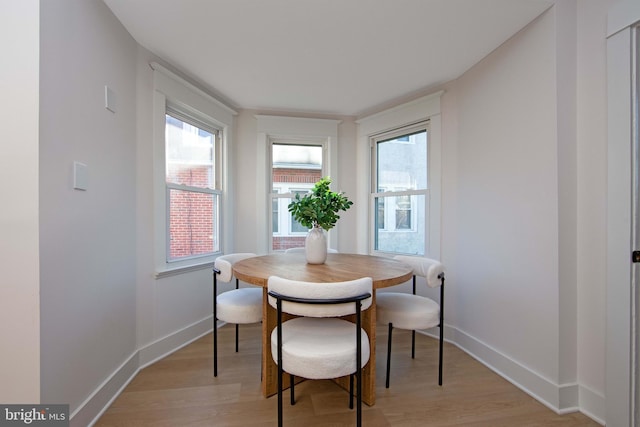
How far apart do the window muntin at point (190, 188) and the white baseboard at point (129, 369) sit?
0.68 m

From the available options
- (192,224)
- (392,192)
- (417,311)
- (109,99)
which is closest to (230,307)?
(192,224)

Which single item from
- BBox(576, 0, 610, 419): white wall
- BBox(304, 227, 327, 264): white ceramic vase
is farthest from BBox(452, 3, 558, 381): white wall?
BBox(304, 227, 327, 264): white ceramic vase

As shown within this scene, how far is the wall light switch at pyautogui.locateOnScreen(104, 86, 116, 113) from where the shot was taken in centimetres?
164

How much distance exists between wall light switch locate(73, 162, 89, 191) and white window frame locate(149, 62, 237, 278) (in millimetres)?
698

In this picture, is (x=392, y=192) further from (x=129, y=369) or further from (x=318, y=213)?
(x=129, y=369)

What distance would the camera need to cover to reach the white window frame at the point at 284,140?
3141 millimetres

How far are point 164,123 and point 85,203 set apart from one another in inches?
40.8

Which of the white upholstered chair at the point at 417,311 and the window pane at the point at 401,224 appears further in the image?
the window pane at the point at 401,224

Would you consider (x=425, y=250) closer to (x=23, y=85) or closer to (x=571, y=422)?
(x=571, y=422)

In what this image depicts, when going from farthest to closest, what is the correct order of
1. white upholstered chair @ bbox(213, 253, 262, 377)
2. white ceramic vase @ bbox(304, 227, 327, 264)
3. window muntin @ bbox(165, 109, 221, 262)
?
window muntin @ bbox(165, 109, 221, 262)
white ceramic vase @ bbox(304, 227, 327, 264)
white upholstered chair @ bbox(213, 253, 262, 377)

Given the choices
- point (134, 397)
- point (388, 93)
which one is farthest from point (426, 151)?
point (134, 397)

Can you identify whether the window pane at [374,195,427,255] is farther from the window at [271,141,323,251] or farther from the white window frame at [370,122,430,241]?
the window at [271,141,323,251]

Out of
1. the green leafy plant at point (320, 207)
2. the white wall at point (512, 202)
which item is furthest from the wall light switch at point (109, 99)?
the white wall at point (512, 202)

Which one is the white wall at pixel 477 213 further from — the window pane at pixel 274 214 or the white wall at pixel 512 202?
the window pane at pixel 274 214
